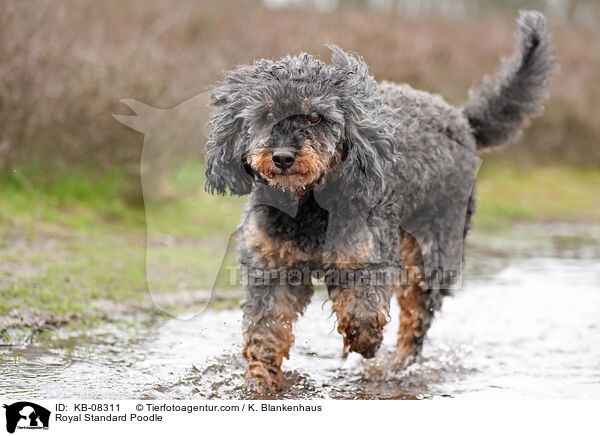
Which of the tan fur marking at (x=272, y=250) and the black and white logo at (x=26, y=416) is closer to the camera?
the black and white logo at (x=26, y=416)

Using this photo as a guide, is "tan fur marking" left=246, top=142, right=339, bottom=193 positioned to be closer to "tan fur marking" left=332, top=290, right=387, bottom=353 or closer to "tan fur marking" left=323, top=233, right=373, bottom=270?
"tan fur marking" left=323, top=233, right=373, bottom=270

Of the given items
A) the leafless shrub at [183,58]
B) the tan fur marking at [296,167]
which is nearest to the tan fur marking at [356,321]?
the tan fur marking at [296,167]

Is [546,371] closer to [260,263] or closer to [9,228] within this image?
[260,263]

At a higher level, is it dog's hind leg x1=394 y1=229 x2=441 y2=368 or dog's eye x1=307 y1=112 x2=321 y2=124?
dog's eye x1=307 y1=112 x2=321 y2=124

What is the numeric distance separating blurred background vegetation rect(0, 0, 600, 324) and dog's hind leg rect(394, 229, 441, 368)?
1.59 meters

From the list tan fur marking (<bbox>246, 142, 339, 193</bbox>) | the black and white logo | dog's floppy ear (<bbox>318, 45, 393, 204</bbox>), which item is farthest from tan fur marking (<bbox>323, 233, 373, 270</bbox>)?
the black and white logo

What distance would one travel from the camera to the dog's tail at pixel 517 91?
606 cm

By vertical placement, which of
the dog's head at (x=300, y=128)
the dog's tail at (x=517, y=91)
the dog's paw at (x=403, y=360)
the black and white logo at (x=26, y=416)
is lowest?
the black and white logo at (x=26, y=416)

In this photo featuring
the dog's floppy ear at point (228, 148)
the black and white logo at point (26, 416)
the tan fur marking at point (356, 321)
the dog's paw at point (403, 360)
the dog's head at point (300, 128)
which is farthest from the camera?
the dog's paw at point (403, 360)

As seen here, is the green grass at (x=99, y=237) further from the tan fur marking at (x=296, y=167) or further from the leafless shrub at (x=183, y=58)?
the tan fur marking at (x=296, y=167)

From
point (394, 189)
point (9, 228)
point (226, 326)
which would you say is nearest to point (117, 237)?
point (9, 228)

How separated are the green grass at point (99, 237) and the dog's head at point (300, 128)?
222 centimetres

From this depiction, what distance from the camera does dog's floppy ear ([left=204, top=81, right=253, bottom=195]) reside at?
4512mm

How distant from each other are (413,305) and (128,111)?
4.67 meters
